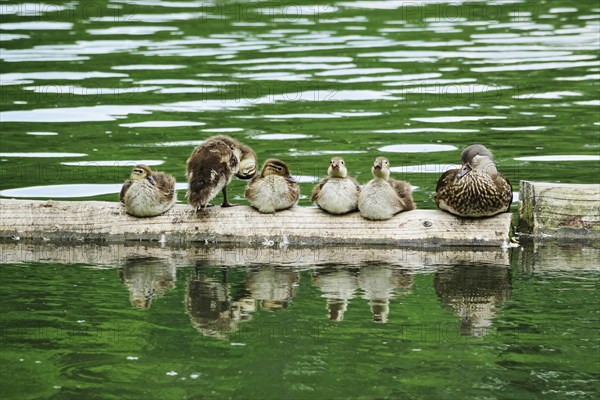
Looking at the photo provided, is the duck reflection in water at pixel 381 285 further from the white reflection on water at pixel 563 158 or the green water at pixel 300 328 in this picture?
the white reflection on water at pixel 563 158

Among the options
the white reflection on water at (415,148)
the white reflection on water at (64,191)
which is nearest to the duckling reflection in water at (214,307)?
the white reflection on water at (64,191)

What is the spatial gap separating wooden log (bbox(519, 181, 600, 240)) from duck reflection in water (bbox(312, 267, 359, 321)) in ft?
6.35

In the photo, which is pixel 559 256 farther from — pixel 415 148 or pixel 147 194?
pixel 415 148

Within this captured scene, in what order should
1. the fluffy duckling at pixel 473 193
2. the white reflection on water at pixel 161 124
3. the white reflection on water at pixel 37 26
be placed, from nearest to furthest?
1. the fluffy duckling at pixel 473 193
2. the white reflection on water at pixel 161 124
3. the white reflection on water at pixel 37 26

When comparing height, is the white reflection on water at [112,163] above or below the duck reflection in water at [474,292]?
above

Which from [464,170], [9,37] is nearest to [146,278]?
[464,170]

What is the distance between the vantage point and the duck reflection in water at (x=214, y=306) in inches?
367

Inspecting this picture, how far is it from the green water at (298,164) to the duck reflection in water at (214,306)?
25mm

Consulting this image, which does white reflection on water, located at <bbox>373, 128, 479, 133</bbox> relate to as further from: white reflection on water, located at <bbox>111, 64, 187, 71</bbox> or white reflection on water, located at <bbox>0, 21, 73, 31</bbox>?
white reflection on water, located at <bbox>0, 21, 73, 31</bbox>

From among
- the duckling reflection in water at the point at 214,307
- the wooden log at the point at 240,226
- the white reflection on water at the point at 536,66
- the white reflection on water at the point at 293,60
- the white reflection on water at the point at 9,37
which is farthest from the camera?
the white reflection on water at the point at 9,37

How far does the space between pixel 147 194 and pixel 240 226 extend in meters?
0.91

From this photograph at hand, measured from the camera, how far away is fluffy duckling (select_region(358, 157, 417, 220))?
11578 mm

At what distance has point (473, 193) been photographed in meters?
11.4

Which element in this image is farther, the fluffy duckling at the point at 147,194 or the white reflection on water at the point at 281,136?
the white reflection on water at the point at 281,136
